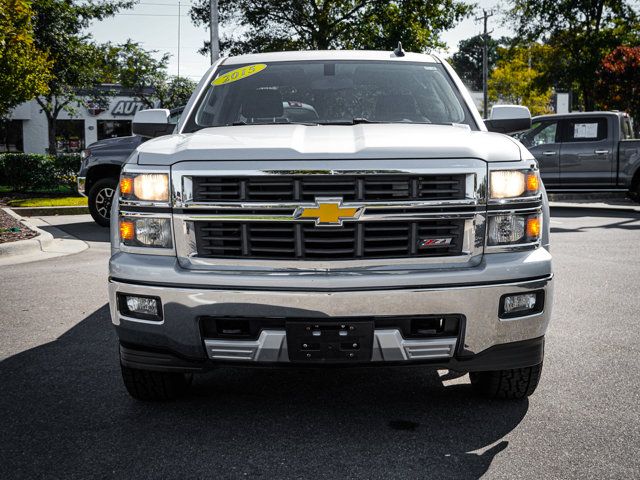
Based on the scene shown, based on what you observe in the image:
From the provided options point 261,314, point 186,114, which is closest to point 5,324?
point 186,114

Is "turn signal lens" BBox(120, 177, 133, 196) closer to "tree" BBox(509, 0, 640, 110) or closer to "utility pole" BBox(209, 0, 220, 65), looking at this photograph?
"utility pole" BBox(209, 0, 220, 65)

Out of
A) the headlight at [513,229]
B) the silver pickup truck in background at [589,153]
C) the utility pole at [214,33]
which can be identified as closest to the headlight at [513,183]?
the headlight at [513,229]

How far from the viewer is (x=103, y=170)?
1229 cm

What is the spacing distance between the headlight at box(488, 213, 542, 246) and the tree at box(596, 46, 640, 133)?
24937mm

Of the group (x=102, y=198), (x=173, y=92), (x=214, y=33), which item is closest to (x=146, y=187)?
(x=102, y=198)

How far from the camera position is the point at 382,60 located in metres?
5.06

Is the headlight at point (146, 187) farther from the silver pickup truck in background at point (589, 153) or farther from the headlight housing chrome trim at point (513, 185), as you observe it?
the silver pickup truck in background at point (589, 153)

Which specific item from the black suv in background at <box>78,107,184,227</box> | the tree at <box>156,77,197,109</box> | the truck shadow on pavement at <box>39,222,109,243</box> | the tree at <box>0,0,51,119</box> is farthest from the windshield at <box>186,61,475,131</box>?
the tree at <box>156,77,197,109</box>

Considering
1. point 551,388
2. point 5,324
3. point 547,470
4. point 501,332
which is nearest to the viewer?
point 547,470

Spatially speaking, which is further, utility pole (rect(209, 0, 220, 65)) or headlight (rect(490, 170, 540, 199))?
utility pole (rect(209, 0, 220, 65))

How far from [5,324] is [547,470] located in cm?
430

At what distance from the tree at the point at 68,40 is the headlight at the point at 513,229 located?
69.2 feet

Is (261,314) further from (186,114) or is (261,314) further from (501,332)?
(186,114)

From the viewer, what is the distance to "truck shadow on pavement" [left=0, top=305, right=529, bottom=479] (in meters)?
3.13
